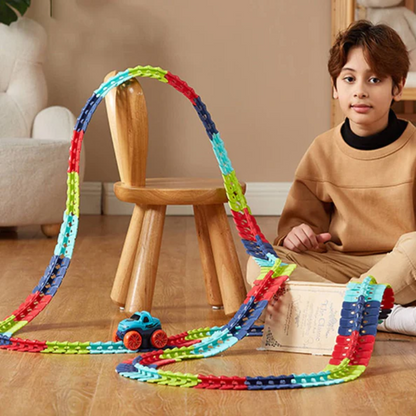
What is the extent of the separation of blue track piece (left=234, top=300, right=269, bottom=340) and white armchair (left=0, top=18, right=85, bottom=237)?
1.34 metres

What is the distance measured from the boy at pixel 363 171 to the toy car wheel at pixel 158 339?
0.95 ft

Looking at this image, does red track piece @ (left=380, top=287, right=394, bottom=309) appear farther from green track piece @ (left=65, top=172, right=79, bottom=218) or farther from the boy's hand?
green track piece @ (left=65, top=172, right=79, bottom=218)

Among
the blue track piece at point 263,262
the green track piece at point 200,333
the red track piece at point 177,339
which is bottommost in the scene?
the green track piece at point 200,333

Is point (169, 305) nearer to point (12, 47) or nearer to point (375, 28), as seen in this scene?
point (375, 28)

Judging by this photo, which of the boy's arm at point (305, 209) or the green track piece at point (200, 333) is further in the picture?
the boy's arm at point (305, 209)

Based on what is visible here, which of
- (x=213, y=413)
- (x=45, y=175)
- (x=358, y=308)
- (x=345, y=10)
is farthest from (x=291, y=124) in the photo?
(x=213, y=413)

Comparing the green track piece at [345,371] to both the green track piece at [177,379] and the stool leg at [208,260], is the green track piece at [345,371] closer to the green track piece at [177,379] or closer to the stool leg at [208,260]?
the green track piece at [177,379]

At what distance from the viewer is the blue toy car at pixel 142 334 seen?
118cm

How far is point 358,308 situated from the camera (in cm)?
112

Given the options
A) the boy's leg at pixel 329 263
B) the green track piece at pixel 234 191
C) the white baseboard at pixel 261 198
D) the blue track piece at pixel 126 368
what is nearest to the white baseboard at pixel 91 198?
the white baseboard at pixel 261 198

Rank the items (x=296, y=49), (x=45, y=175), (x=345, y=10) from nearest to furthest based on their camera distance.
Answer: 1. (x=45, y=175)
2. (x=345, y=10)
3. (x=296, y=49)

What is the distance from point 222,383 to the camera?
1.01 metres

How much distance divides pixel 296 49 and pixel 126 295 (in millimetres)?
1776

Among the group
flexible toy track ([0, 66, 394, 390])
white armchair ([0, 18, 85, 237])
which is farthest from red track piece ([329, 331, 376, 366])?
white armchair ([0, 18, 85, 237])
